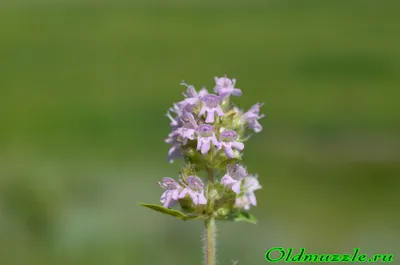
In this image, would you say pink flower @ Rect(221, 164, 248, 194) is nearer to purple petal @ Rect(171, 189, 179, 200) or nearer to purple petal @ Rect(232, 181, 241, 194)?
purple petal @ Rect(232, 181, 241, 194)

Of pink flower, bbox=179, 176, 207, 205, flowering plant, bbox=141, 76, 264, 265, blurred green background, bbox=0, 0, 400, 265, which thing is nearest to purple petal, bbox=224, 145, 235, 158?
flowering plant, bbox=141, 76, 264, 265

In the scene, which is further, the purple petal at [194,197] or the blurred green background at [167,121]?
the blurred green background at [167,121]

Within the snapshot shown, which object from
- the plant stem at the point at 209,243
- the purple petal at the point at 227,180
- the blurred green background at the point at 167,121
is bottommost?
the plant stem at the point at 209,243

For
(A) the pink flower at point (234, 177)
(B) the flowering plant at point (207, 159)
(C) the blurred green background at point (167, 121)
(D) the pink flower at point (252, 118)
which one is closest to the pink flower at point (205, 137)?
(B) the flowering plant at point (207, 159)

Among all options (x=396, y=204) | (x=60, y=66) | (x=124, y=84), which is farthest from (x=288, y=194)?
(x=60, y=66)

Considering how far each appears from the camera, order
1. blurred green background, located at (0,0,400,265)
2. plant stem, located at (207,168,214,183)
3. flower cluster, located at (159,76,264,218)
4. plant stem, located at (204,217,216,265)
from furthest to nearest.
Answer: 1. blurred green background, located at (0,0,400,265)
2. plant stem, located at (207,168,214,183)
3. flower cluster, located at (159,76,264,218)
4. plant stem, located at (204,217,216,265)

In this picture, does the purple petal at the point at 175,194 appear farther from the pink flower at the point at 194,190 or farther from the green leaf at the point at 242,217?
the green leaf at the point at 242,217

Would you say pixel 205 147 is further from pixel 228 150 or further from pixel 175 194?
pixel 175 194
